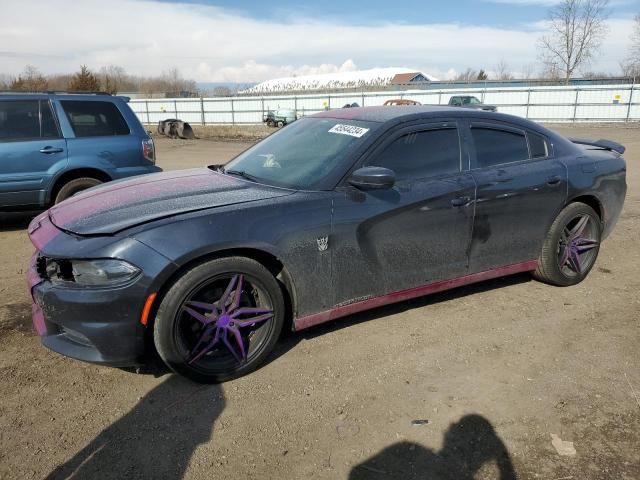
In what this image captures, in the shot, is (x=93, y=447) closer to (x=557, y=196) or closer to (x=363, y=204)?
(x=363, y=204)

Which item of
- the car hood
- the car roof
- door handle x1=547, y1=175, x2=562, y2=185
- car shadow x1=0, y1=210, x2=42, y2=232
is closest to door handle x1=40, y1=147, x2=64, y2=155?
car shadow x1=0, y1=210, x2=42, y2=232

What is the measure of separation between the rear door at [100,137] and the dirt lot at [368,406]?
9.81 feet

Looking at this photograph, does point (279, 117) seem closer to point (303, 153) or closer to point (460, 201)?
point (303, 153)

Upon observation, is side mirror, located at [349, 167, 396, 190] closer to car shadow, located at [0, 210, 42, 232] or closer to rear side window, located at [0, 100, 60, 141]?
rear side window, located at [0, 100, 60, 141]

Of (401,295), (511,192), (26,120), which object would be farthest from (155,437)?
(26,120)

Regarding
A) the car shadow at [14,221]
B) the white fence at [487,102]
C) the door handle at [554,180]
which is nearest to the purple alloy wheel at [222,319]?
the door handle at [554,180]

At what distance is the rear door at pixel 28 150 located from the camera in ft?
20.6

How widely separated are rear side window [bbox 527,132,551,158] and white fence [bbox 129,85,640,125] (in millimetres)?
28788

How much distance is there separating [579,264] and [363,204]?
8.33 ft

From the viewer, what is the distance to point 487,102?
33.6 m

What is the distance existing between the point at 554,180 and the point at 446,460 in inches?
110

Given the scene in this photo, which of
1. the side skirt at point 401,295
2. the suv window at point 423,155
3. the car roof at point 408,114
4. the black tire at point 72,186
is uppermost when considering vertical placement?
the car roof at point 408,114

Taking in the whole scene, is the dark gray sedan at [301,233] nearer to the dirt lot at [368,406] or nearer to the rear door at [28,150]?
the dirt lot at [368,406]

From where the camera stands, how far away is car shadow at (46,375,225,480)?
2.41 metres
